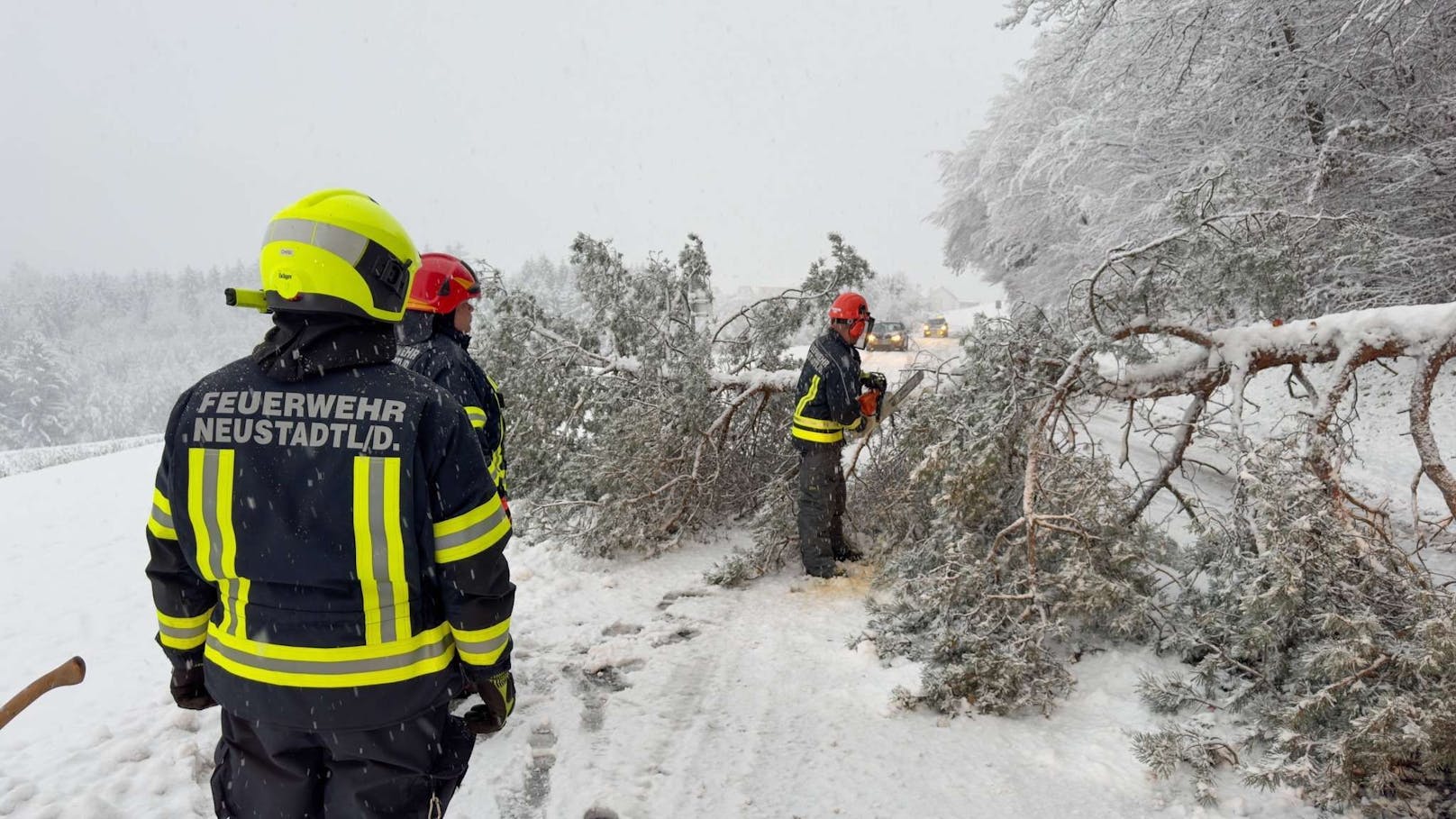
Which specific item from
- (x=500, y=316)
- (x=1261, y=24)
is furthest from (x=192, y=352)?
(x=1261, y=24)

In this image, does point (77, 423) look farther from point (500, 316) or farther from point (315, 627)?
point (315, 627)

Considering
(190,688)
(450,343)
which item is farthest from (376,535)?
(450,343)

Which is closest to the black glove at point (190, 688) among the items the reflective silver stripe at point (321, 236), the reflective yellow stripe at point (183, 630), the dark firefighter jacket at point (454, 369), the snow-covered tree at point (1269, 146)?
the reflective yellow stripe at point (183, 630)

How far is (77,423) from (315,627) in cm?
5780

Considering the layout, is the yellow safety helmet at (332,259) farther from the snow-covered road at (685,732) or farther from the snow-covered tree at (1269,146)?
the snow-covered tree at (1269,146)

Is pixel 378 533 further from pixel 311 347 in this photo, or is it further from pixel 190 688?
pixel 190 688

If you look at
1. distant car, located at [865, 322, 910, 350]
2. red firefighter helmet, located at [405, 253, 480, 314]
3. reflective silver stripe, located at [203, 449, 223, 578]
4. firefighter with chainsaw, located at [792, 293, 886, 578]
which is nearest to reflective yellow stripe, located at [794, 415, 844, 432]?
firefighter with chainsaw, located at [792, 293, 886, 578]

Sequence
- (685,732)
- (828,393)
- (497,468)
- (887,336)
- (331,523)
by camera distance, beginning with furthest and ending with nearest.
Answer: (887,336) < (828,393) < (685,732) < (497,468) < (331,523)

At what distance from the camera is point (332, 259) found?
156 cm

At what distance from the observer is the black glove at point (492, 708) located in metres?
1.82

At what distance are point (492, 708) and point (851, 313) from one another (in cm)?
388

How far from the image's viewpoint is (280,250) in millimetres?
1548

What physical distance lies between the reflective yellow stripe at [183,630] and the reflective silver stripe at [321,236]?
0.93 meters

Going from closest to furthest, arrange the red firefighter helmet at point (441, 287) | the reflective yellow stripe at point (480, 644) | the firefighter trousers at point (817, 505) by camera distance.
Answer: the reflective yellow stripe at point (480, 644), the red firefighter helmet at point (441, 287), the firefighter trousers at point (817, 505)
